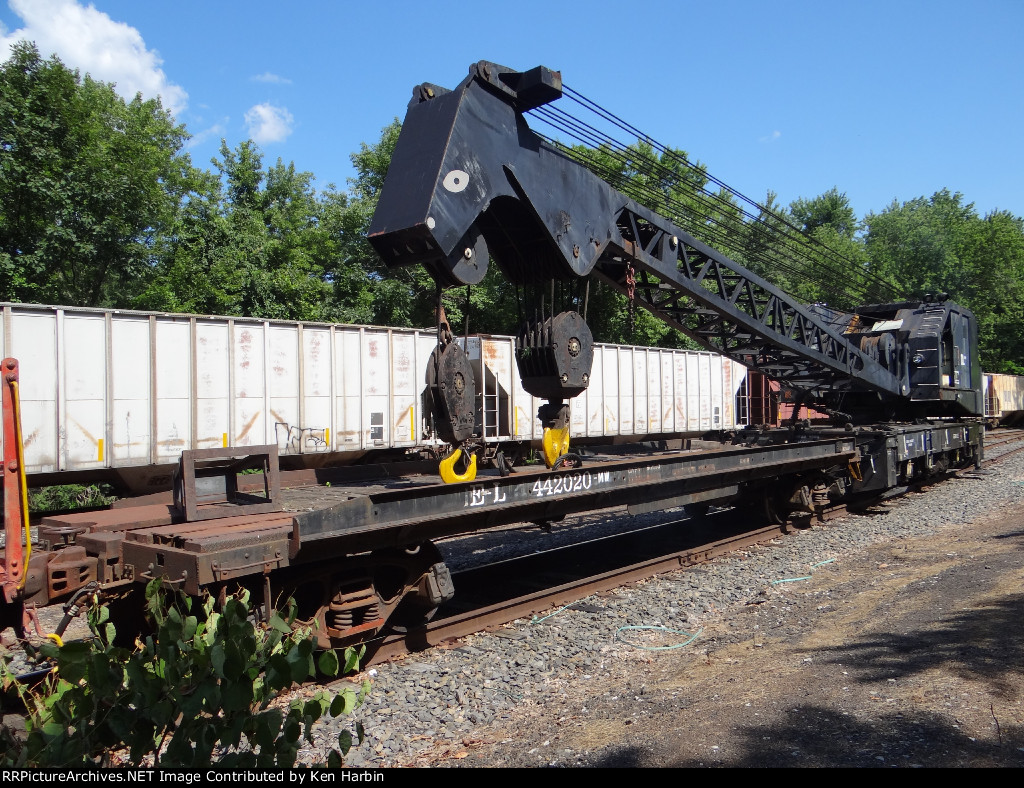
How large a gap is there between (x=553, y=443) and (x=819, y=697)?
3.47m

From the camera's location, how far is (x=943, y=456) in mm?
16219

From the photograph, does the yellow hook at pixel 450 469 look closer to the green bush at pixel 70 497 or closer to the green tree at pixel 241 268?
the green bush at pixel 70 497

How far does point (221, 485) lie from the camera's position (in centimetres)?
595

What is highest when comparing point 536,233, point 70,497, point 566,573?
point 536,233

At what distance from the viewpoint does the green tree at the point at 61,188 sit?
19.6m

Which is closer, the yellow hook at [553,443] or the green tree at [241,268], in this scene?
the yellow hook at [553,443]

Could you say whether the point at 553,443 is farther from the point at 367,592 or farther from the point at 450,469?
the point at 367,592

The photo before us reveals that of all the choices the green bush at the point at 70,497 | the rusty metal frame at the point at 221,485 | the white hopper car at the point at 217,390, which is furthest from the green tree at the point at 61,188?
the rusty metal frame at the point at 221,485

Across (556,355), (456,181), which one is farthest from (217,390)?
(456,181)

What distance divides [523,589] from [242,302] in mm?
18814

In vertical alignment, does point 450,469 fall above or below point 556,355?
below

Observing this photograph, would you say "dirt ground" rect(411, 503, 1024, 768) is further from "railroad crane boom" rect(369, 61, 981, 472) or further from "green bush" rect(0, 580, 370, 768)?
"railroad crane boom" rect(369, 61, 981, 472)

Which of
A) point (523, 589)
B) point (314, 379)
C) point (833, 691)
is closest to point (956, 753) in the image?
point (833, 691)

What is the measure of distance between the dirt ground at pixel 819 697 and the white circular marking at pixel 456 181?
13.4ft
